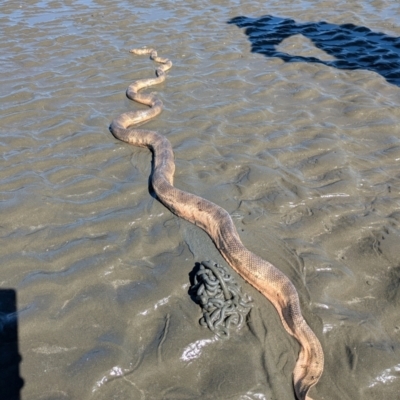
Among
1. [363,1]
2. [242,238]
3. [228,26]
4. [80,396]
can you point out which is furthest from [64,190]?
[363,1]

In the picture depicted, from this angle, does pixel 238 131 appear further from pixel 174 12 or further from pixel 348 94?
pixel 174 12

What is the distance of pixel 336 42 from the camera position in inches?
400

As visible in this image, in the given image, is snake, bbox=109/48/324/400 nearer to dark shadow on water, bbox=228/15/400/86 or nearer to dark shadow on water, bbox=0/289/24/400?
dark shadow on water, bbox=0/289/24/400

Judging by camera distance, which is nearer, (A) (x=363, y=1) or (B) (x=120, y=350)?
(B) (x=120, y=350)

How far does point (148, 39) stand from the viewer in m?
11.1

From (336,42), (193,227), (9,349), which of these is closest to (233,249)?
(193,227)

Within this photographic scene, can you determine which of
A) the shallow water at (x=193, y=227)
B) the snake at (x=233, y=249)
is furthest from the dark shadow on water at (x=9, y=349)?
the snake at (x=233, y=249)

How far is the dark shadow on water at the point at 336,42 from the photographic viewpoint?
8898 millimetres

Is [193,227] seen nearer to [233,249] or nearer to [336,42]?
[233,249]

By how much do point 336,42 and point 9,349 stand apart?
9865 millimetres

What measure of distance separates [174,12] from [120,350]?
12.2 m

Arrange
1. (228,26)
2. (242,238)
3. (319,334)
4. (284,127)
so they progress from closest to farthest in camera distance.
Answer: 1. (319,334)
2. (242,238)
3. (284,127)
4. (228,26)

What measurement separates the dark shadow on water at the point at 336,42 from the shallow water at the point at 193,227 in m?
0.08

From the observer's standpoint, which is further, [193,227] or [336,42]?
[336,42]
